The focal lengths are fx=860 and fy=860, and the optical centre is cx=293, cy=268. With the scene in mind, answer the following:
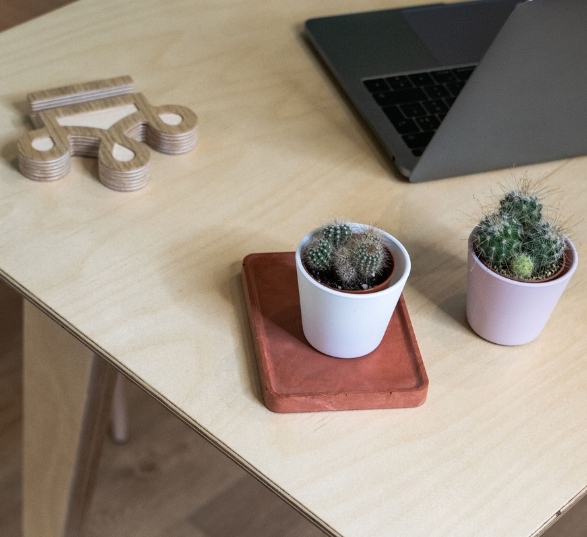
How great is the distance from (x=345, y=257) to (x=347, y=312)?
42 mm

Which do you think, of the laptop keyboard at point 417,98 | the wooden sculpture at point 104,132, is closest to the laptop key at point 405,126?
the laptop keyboard at point 417,98

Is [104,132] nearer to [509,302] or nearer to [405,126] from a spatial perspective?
[405,126]

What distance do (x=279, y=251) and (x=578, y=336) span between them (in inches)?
10.8

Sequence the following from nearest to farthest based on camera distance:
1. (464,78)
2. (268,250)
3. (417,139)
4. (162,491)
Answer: (268,250) < (417,139) < (464,78) < (162,491)

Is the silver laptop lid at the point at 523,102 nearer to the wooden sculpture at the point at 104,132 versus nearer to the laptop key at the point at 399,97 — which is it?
the laptop key at the point at 399,97

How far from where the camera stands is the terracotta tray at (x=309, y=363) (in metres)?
0.66

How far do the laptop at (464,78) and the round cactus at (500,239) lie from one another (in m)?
0.14

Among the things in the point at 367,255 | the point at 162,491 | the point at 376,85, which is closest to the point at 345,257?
the point at 367,255

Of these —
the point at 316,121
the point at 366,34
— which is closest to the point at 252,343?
the point at 316,121

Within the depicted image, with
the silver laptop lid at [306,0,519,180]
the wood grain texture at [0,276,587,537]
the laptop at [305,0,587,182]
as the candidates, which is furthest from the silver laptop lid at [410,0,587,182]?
the wood grain texture at [0,276,587,537]

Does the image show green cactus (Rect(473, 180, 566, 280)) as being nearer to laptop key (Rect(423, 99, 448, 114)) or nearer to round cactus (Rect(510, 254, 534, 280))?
round cactus (Rect(510, 254, 534, 280))

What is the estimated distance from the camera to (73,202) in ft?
2.64

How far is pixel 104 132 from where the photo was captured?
2.77ft

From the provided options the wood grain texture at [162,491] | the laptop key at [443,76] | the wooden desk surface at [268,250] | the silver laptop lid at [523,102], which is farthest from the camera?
the wood grain texture at [162,491]
